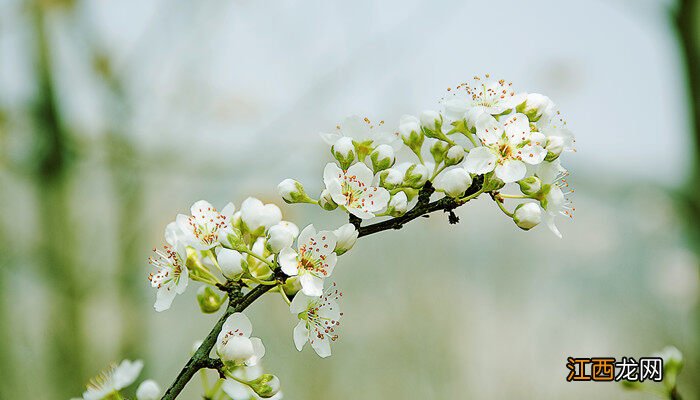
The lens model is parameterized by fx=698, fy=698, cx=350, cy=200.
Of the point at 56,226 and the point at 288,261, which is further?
the point at 56,226

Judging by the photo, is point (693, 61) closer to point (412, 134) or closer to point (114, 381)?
point (412, 134)

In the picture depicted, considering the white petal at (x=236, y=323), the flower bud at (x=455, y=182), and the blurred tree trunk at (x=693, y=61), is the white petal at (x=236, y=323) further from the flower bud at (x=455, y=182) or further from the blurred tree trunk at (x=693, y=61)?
the blurred tree trunk at (x=693, y=61)

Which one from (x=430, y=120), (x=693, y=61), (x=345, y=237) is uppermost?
(x=693, y=61)

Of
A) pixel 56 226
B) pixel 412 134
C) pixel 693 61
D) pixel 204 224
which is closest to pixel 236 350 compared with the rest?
pixel 204 224

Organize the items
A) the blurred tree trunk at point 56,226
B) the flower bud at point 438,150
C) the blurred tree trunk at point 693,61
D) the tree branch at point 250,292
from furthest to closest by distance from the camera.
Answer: the blurred tree trunk at point 693,61 < the blurred tree trunk at point 56,226 < the flower bud at point 438,150 < the tree branch at point 250,292

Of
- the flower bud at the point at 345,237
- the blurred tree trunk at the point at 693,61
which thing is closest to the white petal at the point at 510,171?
the flower bud at the point at 345,237

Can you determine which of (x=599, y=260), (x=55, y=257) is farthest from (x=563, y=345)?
(x=55, y=257)
